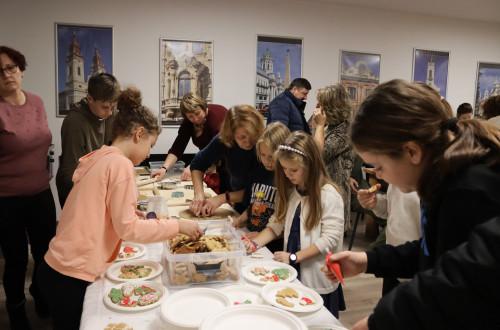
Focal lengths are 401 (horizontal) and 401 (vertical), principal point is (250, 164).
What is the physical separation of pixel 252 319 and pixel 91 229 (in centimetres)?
66

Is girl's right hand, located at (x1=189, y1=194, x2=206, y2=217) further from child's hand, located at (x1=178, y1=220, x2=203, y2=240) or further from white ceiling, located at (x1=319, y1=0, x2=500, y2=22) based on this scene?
white ceiling, located at (x1=319, y1=0, x2=500, y2=22)

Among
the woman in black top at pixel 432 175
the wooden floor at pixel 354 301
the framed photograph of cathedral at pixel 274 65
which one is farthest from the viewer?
the framed photograph of cathedral at pixel 274 65

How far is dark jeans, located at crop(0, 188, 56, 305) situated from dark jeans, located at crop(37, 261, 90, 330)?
1.00m

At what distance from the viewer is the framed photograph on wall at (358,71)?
5.32m

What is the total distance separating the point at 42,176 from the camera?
93.7 inches

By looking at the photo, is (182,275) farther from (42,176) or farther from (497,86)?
(497,86)

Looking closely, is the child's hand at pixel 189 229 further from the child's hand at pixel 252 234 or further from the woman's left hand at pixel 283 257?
the child's hand at pixel 252 234

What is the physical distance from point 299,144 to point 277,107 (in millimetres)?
1818

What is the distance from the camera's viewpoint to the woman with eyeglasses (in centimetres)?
220

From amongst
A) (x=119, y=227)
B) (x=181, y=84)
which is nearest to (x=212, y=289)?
(x=119, y=227)

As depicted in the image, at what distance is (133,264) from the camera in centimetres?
156

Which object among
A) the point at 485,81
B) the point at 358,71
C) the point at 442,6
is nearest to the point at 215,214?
the point at 358,71

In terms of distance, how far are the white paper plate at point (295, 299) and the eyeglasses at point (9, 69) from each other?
5.97ft

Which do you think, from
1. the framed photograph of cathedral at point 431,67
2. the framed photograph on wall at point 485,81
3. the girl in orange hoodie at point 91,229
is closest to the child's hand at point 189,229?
the girl in orange hoodie at point 91,229
